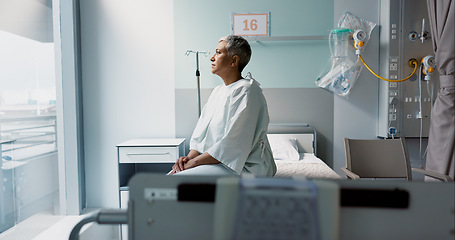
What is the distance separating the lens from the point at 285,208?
1.70 feet

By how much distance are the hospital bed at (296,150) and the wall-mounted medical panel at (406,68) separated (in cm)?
81

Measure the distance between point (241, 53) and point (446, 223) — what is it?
171cm

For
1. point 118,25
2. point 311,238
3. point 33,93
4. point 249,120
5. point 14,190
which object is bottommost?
point 14,190

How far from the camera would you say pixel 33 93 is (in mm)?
3691

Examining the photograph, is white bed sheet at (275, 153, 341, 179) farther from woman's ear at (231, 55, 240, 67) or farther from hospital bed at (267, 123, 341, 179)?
woman's ear at (231, 55, 240, 67)

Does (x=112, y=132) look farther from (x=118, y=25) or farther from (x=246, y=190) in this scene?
(x=246, y=190)

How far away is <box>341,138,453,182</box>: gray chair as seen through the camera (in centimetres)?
250

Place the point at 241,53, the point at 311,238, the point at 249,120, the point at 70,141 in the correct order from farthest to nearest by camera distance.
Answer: the point at 70,141, the point at 241,53, the point at 249,120, the point at 311,238

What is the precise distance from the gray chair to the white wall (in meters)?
1.97

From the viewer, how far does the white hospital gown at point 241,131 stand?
1.88 m

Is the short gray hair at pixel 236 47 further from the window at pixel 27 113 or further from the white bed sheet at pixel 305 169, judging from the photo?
the window at pixel 27 113

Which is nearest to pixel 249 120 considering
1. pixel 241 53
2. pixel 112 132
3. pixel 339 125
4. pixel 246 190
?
pixel 241 53

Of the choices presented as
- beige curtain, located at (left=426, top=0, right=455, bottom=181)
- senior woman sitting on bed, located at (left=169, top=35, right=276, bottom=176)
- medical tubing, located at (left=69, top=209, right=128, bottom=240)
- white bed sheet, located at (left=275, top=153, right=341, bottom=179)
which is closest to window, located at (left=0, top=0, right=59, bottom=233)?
senior woman sitting on bed, located at (left=169, top=35, right=276, bottom=176)

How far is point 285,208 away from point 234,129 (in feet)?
4.47
